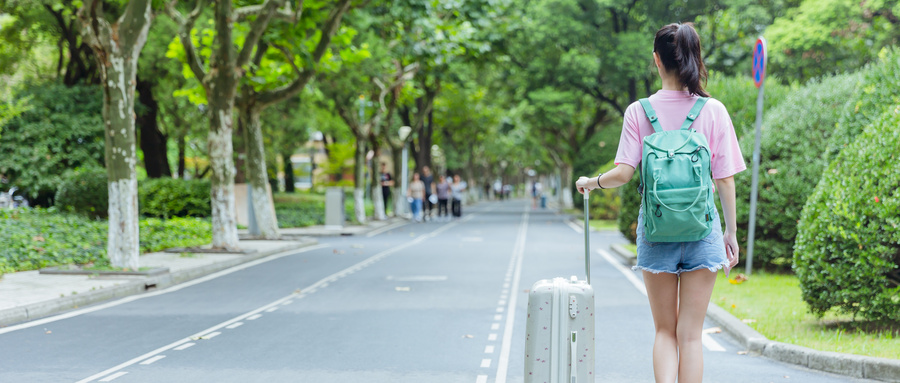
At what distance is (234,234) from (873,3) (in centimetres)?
2005

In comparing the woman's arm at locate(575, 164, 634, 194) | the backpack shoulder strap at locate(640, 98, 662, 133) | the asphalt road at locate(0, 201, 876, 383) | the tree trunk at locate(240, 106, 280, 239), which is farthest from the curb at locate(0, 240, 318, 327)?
the backpack shoulder strap at locate(640, 98, 662, 133)

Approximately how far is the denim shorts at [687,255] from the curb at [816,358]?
3.08m

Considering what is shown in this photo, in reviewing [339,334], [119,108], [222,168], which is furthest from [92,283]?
[222,168]

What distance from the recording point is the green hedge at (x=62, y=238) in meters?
14.4

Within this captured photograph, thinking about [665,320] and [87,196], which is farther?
[87,196]

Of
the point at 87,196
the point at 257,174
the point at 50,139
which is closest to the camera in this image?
the point at 257,174

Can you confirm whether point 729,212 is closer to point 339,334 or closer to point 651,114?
point 651,114

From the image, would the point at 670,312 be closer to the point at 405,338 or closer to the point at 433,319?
the point at 405,338

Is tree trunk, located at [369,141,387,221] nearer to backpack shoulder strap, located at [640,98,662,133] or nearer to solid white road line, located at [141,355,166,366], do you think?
solid white road line, located at [141,355,166,366]

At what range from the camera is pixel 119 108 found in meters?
13.4

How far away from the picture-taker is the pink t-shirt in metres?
4.20

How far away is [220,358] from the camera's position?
7422mm

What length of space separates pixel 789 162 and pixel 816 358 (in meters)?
7.30

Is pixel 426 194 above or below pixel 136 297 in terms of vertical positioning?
above
